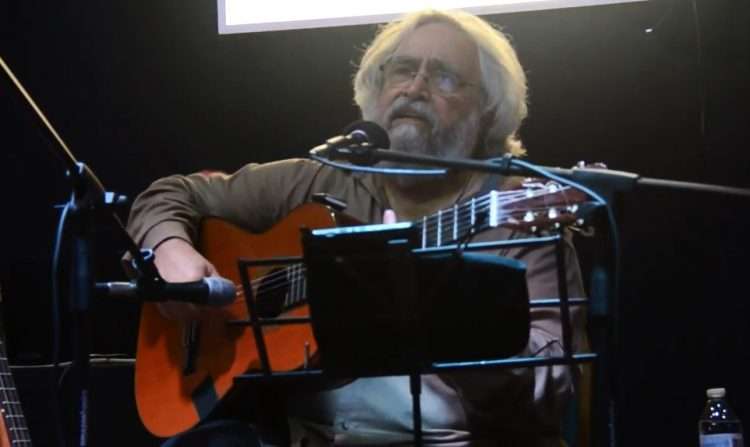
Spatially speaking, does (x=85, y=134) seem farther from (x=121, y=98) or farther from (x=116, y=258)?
(x=116, y=258)

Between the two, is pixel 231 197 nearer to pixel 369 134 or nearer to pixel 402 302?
pixel 369 134

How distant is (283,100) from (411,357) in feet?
5.97

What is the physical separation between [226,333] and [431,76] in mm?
728

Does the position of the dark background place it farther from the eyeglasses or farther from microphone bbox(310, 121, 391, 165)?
microphone bbox(310, 121, 391, 165)

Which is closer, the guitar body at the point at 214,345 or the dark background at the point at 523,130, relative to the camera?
the guitar body at the point at 214,345

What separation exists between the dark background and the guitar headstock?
4.37ft

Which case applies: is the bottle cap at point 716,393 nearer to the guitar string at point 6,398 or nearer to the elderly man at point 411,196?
the elderly man at point 411,196

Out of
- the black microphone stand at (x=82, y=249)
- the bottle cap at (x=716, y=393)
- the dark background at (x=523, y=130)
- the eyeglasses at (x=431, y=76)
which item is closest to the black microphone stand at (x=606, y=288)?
the black microphone stand at (x=82, y=249)

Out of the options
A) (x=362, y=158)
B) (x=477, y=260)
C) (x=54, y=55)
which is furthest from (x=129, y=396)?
(x=477, y=260)

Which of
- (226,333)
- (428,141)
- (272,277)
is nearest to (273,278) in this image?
(272,277)

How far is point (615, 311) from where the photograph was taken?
5.20 ft

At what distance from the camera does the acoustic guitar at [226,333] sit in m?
2.13

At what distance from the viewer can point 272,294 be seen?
2.19m

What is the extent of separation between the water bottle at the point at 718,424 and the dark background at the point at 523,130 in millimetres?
73
